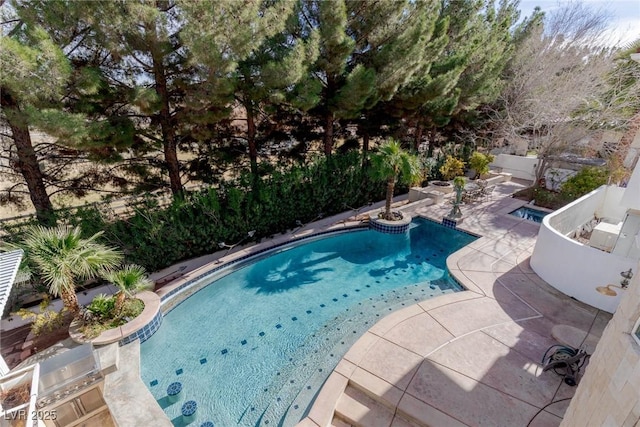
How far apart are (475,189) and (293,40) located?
A: 38.4 feet

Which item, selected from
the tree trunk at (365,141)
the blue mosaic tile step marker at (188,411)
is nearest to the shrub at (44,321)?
the blue mosaic tile step marker at (188,411)

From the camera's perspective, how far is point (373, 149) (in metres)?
16.0

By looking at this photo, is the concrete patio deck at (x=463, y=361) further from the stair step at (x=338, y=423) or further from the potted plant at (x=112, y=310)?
the potted plant at (x=112, y=310)

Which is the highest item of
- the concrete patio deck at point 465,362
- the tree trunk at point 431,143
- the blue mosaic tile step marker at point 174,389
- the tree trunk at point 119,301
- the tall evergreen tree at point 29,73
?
the tall evergreen tree at point 29,73

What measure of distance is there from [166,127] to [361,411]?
912 cm

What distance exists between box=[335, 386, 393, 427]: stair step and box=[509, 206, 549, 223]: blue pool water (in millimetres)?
12390

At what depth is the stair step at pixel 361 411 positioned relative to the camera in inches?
199

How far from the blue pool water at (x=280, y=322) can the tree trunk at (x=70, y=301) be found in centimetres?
189

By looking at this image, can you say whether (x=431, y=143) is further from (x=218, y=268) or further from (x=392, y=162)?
(x=218, y=268)

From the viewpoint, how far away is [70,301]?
22.5 ft

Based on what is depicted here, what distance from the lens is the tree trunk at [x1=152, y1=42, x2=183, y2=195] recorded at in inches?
332

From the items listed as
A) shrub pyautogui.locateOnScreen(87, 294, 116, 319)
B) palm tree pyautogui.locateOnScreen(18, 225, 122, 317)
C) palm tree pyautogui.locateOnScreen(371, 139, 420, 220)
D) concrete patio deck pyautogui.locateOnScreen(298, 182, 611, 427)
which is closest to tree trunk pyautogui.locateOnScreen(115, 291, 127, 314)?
shrub pyautogui.locateOnScreen(87, 294, 116, 319)

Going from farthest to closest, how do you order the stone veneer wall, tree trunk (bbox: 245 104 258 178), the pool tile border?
tree trunk (bbox: 245 104 258 178) < the pool tile border < the stone veneer wall

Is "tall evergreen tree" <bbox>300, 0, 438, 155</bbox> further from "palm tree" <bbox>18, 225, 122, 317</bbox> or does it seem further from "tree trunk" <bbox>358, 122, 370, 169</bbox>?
"palm tree" <bbox>18, 225, 122, 317</bbox>
